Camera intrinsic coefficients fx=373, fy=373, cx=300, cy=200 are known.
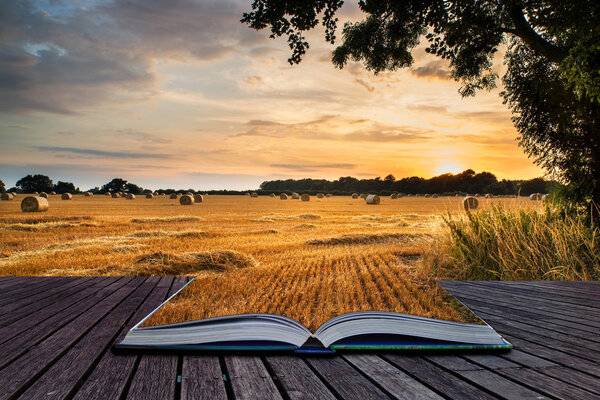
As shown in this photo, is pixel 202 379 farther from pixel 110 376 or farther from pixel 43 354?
pixel 43 354

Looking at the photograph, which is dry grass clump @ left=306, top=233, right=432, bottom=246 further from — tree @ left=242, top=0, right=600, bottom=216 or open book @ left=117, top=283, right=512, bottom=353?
open book @ left=117, top=283, right=512, bottom=353

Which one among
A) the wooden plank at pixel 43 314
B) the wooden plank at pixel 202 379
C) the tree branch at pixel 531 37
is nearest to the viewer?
the wooden plank at pixel 202 379

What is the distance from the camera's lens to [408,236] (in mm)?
10352

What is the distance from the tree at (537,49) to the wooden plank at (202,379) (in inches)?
232

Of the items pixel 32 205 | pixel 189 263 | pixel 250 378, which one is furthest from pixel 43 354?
pixel 32 205

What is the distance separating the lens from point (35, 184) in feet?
155

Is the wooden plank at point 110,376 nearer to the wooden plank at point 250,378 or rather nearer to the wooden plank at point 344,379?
the wooden plank at point 250,378

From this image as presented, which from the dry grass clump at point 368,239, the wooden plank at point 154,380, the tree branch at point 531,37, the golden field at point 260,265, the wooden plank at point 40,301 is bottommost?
the golden field at point 260,265

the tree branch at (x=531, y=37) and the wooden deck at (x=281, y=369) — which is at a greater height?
the tree branch at (x=531, y=37)

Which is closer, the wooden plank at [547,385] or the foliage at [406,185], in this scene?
the wooden plank at [547,385]

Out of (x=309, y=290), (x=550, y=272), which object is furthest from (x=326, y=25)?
(x=550, y=272)

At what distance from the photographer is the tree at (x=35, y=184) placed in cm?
4716

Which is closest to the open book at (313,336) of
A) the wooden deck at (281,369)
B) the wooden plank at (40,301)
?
the wooden deck at (281,369)

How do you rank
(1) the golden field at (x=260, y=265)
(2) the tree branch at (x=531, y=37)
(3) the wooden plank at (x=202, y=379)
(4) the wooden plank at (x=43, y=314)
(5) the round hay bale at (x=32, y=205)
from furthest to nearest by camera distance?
(5) the round hay bale at (x=32, y=205), (2) the tree branch at (x=531, y=37), (1) the golden field at (x=260, y=265), (4) the wooden plank at (x=43, y=314), (3) the wooden plank at (x=202, y=379)
